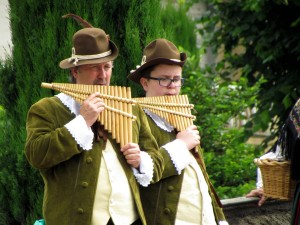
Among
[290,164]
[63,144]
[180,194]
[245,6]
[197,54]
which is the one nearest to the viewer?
[63,144]

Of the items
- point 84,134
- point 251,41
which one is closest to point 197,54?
point 251,41

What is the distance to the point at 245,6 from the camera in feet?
32.2

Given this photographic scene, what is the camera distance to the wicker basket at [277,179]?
5.87m

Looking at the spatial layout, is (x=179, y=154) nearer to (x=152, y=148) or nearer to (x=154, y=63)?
(x=152, y=148)

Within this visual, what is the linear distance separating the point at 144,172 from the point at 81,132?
20.0 inches

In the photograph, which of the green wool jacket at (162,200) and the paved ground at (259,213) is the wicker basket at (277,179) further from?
the green wool jacket at (162,200)

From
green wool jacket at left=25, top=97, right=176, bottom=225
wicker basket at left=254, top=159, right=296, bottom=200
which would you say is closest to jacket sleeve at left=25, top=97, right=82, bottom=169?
green wool jacket at left=25, top=97, right=176, bottom=225

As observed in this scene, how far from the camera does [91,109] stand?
15.1ft

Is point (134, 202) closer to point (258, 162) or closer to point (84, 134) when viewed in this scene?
point (84, 134)

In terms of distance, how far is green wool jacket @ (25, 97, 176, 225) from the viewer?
14.9 ft

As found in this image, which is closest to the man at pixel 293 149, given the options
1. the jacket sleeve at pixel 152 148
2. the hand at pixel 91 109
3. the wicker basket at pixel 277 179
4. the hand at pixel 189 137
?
the wicker basket at pixel 277 179

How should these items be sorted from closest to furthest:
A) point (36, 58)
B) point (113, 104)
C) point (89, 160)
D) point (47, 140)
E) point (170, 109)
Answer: point (47, 140), point (89, 160), point (113, 104), point (170, 109), point (36, 58)

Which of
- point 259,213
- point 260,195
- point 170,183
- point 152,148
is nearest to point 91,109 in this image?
point 152,148

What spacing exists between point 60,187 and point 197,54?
6.44 meters
